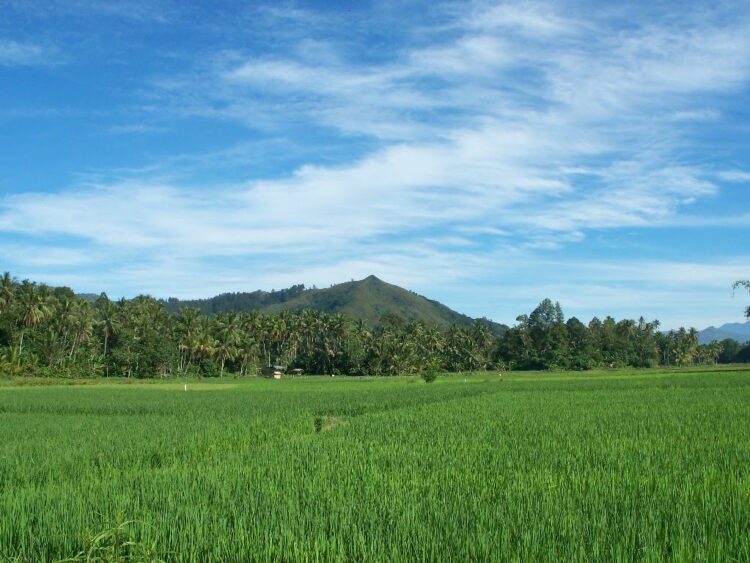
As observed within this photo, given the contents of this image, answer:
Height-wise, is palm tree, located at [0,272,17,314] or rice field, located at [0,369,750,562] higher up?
palm tree, located at [0,272,17,314]

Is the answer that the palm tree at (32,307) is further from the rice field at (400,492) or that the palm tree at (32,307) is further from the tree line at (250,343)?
the rice field at (400,492)

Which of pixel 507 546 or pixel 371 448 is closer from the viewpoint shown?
pixel 507 546

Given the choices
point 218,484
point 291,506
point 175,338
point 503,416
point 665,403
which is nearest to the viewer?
point 291,506

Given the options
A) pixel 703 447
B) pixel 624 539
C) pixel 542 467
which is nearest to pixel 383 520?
pixel 624 539

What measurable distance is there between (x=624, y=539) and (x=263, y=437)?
41.1 feet

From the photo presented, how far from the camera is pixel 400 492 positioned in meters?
7.87

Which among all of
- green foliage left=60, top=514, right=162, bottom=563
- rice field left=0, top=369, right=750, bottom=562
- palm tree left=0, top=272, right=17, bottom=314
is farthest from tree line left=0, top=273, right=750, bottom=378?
green foliage left=60, top=514, right=162, bottom=563

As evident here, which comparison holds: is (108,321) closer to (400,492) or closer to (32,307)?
(32,307)

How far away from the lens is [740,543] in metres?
5.66

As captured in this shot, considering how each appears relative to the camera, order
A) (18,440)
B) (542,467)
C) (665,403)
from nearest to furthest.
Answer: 1. (542,467)
2. (18,440)
3. (665,403)

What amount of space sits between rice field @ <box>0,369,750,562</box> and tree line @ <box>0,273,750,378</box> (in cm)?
5418

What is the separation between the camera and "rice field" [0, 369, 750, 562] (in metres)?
5.68

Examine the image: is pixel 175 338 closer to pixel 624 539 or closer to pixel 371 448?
pixel 371 448

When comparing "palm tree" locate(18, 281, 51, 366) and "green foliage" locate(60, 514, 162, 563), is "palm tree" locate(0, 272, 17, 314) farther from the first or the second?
"green foliage" locate(60, 514, 162, 563)
